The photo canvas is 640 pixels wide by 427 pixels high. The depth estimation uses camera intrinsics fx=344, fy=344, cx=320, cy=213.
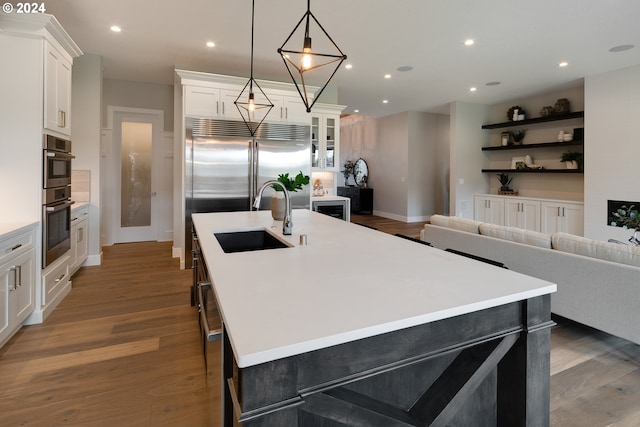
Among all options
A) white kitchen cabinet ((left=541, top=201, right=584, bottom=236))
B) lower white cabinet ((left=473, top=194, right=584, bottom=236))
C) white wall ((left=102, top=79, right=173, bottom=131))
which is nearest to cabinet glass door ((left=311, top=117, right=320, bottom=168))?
white wall ((left=102, top=79, right=173, bottom=131))

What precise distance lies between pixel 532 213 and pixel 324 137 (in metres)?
4.20

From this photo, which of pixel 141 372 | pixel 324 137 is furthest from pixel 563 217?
pixel 141 372

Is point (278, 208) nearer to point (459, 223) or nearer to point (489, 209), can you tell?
point (459, 223)

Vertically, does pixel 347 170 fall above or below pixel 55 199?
above

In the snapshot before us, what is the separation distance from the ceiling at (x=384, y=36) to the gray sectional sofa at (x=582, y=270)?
2.29 metres

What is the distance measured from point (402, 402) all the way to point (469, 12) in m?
3.73

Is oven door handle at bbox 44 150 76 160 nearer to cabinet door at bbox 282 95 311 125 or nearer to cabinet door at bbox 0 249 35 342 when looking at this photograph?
cabinet door at bbox 0 249 35 342

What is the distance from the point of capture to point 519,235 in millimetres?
2939

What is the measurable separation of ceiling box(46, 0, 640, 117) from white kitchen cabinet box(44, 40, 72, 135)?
60cm

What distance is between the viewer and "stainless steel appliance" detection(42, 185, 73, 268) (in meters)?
2.96

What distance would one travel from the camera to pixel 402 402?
1.19m

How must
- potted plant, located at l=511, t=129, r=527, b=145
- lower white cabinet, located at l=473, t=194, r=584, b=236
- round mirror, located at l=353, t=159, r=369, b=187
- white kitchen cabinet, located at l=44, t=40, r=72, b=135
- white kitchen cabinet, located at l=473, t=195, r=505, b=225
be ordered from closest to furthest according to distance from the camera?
1. white kitchen cabinet, located at l=44, t=40, r=72, b=135
2. lower white cabinet, located at l=473, t=194, r=584, b=236
3. white kitchen cabinet, located at l=473, t=195, r=505, b=225
4. potted plant, located at l=511, t=129, r=527, b=145
5. round mirror, located at l=353, t=159, r=369, b=187

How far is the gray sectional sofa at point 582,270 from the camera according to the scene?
7.39ft

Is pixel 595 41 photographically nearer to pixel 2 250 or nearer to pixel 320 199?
pixel 320 199
